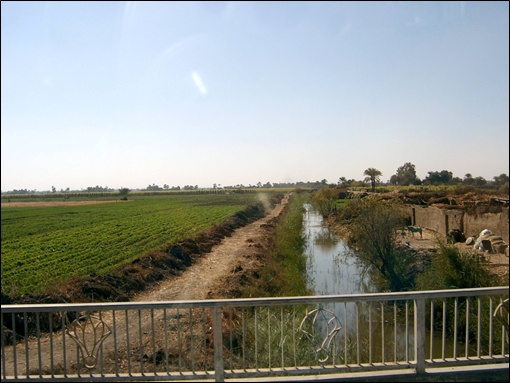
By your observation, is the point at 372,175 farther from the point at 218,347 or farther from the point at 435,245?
the point at 218,347

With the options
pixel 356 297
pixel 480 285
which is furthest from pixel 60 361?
pixel 480 285

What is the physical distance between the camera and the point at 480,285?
277 inches

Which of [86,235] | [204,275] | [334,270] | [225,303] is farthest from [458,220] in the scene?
[86,235]

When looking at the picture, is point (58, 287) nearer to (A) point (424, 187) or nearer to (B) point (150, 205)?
(A) point (424, 187)

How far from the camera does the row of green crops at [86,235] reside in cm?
1199

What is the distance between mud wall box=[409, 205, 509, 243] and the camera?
614 cm

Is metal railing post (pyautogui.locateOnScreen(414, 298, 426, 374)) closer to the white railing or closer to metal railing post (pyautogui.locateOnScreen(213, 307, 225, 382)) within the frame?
the white railing

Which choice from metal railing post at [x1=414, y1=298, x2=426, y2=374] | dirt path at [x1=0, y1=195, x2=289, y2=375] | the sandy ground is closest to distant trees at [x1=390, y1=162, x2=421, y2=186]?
the sandy ground

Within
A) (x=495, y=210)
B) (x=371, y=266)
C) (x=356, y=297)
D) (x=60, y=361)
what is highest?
(x=495, y=210)

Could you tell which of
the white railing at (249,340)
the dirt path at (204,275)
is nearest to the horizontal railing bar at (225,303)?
the white railing at (249,340)

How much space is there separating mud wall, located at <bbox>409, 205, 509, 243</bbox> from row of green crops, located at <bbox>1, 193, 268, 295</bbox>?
5.52m

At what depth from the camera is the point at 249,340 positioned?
22.8 ft

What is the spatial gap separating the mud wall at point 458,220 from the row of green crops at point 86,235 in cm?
552

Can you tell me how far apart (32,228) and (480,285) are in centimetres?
1804
